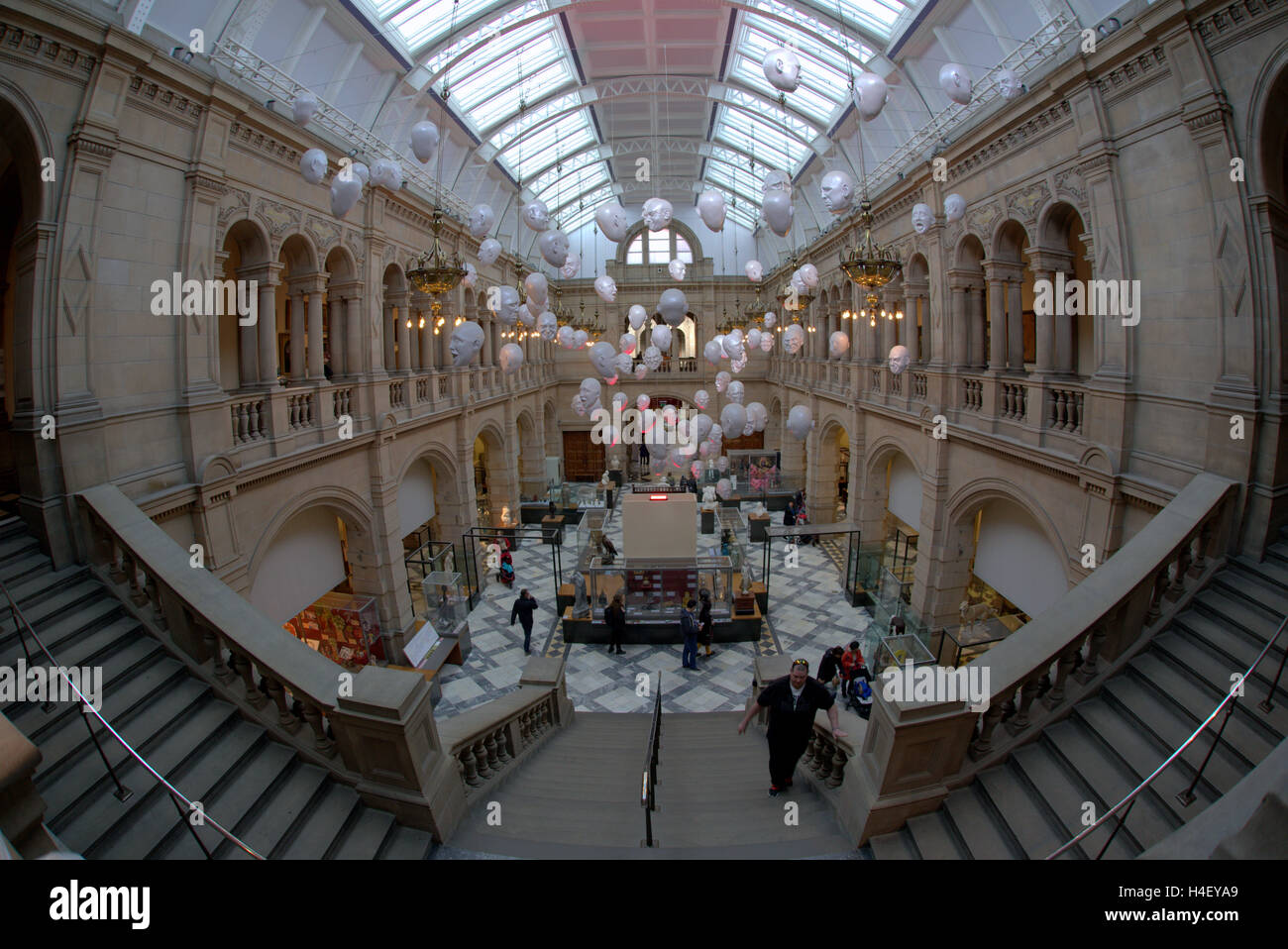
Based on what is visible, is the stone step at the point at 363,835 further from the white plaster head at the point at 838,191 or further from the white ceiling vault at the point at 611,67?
the white plaster head at the point at 838,191

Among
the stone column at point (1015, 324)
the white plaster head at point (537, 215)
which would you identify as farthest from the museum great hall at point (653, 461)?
the white plaster head at point (537, 215)

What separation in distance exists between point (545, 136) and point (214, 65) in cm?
1308

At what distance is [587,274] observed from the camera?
31062mm

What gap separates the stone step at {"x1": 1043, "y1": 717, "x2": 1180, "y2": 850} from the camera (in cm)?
376

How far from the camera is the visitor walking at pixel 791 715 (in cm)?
494

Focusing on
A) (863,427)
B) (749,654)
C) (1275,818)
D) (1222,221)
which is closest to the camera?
(1275,818)

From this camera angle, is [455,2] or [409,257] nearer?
[455,2]

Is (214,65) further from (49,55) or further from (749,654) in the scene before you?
(749,654)

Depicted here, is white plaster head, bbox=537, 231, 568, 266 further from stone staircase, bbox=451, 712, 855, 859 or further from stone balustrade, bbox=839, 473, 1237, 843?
stone balustrade, bbox=839, 473, 1237, 843

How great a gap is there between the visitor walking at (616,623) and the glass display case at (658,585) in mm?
621

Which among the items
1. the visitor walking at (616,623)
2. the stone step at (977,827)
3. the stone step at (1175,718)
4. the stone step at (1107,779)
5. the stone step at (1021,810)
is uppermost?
the stone step at (1175,718)

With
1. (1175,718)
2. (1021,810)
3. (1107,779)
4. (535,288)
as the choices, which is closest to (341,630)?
(535,288)

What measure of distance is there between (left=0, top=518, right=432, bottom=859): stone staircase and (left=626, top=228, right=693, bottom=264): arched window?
90.7ft
